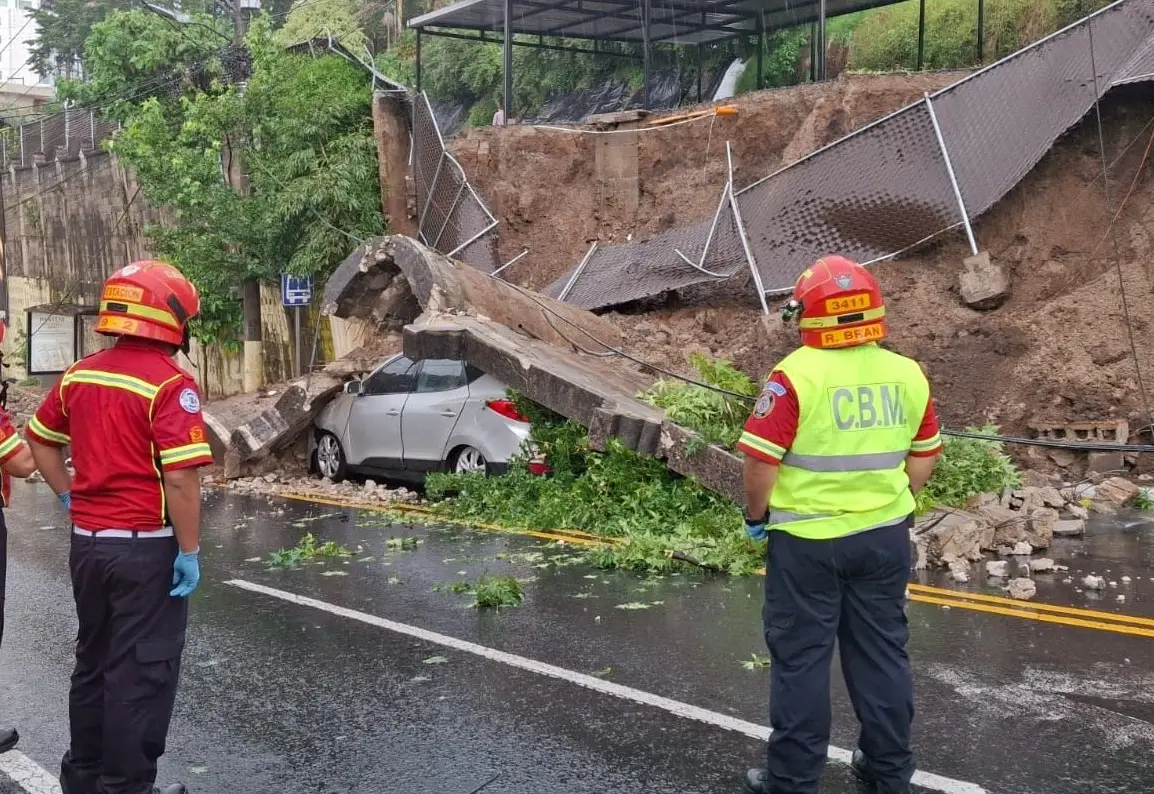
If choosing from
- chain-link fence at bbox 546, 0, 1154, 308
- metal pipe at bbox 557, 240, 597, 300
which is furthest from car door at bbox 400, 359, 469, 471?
chain-link fence at bbox 546, 0, 1154, 308

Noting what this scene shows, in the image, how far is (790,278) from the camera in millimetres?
13586

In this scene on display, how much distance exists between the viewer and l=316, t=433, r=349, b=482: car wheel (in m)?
13.5

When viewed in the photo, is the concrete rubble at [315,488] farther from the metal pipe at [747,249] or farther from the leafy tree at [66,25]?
the leafy tree at [66,25]

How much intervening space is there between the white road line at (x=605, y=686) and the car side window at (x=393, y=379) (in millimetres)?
4660

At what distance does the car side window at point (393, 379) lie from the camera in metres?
12.4

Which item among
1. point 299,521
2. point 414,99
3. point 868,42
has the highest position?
point 868,42

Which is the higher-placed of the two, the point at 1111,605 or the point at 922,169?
the point at 922,169

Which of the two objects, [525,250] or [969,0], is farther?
[969,0]

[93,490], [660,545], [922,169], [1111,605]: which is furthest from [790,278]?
[93,490]

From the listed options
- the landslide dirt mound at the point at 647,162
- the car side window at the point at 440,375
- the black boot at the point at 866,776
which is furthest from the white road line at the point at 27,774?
the landslide dirt mound at the point at 647,162

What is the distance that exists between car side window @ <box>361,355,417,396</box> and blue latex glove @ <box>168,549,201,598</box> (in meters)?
8.18

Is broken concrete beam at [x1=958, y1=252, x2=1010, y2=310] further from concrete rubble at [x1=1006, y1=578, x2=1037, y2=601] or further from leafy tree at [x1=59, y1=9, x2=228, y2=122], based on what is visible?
leafy tree at [x1=59, y1=9, x2=228, y2=122]

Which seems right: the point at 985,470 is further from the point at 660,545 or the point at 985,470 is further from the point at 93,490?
the point at 93,490

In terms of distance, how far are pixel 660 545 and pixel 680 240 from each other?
7.19 metres
